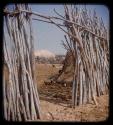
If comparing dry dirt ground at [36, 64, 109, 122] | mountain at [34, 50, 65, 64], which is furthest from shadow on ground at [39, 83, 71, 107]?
mountain at [34, 50, 65, 64]

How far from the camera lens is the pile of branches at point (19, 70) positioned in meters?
3.92

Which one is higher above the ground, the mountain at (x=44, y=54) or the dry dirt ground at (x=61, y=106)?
the mountain at (x=44, y=54)

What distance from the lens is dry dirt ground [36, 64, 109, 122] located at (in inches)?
154

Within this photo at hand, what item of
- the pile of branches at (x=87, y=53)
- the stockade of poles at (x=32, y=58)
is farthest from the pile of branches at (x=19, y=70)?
the pile of branches at (x=87, y=53)

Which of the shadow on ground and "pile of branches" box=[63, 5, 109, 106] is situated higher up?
"pile of branches" box=[63, 5, 109, 106]

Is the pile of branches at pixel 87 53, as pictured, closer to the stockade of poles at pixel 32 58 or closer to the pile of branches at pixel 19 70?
the stockade of poles at pixel 32 58

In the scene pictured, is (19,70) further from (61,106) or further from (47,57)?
(61,106)

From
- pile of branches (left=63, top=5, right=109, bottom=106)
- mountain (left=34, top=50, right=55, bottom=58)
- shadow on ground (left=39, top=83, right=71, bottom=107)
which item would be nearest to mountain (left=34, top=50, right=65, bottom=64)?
mountain (left=34, top=50, right=55, bottom=58)

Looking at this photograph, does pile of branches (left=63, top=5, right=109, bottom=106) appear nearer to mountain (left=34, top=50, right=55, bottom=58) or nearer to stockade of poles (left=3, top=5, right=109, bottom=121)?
stockade of poles (left=3, top=5, right=109, bottom=121)

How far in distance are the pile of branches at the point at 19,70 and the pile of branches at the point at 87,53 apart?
0.37 m

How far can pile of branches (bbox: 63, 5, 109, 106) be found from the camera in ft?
12.9

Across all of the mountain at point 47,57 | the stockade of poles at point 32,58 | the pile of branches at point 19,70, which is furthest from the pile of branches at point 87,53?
the pile of branches at point 19,70

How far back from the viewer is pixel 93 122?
390cm

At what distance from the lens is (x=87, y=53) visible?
13.1ft
